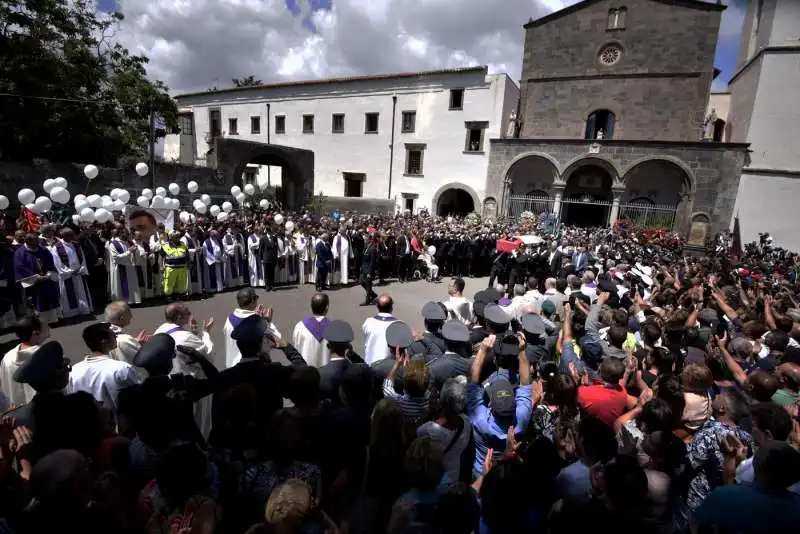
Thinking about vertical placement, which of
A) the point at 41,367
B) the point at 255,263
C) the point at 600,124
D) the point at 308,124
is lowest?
the point at 255,263

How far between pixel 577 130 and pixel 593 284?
64.1ft

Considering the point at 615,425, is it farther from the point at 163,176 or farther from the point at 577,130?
the point at 577,130

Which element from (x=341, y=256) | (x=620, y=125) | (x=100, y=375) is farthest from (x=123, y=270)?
(x=620, y=125)

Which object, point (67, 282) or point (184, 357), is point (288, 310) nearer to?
point (67, 282)

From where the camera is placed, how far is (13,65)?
14.8 meters

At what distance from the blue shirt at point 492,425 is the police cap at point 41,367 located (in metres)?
2.68

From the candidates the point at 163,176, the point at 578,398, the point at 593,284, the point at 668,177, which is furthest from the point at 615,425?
the point at 668,177

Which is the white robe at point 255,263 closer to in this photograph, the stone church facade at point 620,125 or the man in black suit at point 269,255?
the man in black suit at point 269,255

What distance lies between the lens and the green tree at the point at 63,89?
15180mm

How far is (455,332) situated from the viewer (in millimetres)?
3783

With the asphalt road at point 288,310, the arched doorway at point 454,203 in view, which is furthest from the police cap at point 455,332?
the arched doorway at point 454,203

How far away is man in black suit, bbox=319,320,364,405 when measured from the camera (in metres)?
3.46

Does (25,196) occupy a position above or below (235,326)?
above

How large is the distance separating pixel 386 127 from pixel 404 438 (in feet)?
90.9
